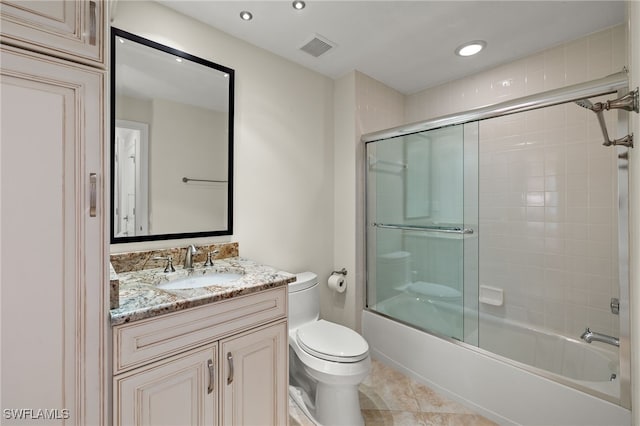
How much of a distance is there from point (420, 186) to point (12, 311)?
2.16 meters

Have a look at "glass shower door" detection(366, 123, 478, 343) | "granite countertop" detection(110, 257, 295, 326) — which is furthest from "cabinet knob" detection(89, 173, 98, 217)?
"glass shower door" detection(366, 123, 478, 343)

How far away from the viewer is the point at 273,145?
6.50 feet

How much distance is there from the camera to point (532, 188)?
81.2 inches

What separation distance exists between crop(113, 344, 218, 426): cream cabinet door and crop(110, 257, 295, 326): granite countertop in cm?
19

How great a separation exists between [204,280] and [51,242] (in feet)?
2.44

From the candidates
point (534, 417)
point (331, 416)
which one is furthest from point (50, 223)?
point (534, 417)

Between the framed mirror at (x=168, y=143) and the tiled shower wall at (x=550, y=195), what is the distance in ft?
6.47

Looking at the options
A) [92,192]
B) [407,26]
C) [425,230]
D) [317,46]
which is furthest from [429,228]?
[92,192]

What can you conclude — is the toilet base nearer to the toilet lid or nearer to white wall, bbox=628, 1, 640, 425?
the toilet lid

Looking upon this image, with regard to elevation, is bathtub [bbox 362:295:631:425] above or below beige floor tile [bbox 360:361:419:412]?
above

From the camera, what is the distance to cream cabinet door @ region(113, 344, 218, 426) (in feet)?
3.01

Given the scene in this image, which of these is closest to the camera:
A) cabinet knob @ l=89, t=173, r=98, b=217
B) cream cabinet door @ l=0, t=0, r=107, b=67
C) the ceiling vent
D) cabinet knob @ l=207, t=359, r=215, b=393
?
cream cabinet door @ l=0, t=0, r=107, b=67

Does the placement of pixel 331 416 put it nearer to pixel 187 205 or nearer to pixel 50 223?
pixel 187 205

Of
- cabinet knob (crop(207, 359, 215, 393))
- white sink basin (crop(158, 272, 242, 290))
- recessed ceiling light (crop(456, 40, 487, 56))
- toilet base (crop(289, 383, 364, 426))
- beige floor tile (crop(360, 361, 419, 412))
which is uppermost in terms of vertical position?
recessed ceiling light (crop(456, 40, 487, 56))
